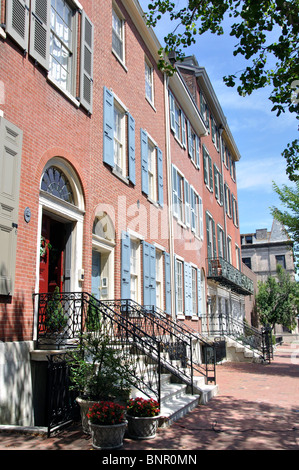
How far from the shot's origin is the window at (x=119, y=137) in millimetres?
10422

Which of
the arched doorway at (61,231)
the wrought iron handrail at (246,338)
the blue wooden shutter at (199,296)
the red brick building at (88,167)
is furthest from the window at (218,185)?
the arched doorway at (61,231)

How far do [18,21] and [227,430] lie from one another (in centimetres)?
746

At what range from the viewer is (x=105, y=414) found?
5.34m

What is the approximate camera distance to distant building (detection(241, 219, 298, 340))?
169 feet

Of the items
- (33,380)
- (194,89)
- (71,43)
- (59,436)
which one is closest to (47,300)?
(33,380)

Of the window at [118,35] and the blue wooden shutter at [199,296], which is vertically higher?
the window at [118,35]

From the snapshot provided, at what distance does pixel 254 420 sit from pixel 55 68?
7622 mm

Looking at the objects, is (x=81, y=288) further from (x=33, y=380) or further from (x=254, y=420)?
(x=254, y=420)

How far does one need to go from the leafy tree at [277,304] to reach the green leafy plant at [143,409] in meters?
30.0

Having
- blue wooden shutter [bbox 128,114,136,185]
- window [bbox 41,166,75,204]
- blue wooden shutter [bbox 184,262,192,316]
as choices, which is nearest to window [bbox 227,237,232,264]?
blue wooden shutter [bbox 184,262,192,316]

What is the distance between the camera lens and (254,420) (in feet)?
23.3

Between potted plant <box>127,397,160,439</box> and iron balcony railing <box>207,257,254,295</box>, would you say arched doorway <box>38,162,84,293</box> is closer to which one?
potted plant <box>127,397,160,439</box>

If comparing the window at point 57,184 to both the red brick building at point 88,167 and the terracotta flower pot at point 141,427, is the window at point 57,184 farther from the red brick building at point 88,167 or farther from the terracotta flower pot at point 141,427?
the terracotta flower pot at point 141,427

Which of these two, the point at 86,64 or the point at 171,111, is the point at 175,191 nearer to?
the point at 171,111
